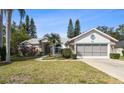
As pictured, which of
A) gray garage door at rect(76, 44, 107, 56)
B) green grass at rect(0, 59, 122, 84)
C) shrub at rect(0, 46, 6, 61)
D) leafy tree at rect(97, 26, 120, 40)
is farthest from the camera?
leafy tree at rect(97, 26, 120, 40)

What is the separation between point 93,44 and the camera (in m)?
34.0

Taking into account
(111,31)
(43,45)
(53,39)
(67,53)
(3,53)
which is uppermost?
(111,31)

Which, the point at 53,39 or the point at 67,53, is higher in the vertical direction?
the point at 53,39

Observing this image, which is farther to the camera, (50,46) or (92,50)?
(50,46)

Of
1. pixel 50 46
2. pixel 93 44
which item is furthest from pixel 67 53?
pixel 50 46

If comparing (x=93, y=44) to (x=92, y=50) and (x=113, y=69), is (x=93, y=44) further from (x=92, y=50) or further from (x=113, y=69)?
(x=113, y=69)

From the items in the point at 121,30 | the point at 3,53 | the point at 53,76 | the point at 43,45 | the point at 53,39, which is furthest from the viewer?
the point at 121,30

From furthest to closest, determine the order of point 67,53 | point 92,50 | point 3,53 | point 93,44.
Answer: point 93,44, point 92,50, point 67,53, point 3,53

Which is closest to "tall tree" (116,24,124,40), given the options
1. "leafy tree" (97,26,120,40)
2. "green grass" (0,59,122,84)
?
"leafy tree" (97,26,120,40)

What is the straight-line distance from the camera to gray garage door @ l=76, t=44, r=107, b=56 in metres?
33.7

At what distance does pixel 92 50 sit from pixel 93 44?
87 centimetres

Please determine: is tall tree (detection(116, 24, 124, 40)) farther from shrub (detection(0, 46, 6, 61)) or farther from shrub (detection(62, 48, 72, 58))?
shrub (detection(0, 46, 6, 61))
